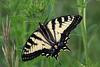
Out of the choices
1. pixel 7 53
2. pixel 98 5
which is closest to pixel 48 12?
pixel 7 53

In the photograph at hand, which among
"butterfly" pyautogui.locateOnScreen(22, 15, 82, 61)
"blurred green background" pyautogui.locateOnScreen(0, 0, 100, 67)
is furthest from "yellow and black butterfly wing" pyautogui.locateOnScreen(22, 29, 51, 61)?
"blurred green background" pyautogui.locateOnScreen(0, 0, 100, 67)

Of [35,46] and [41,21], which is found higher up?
[41,21]

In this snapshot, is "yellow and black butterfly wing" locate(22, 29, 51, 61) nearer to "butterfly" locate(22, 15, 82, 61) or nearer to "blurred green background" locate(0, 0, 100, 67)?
"butterfly" locate(22, 15, 82, 61)

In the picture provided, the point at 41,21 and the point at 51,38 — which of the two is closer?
the point at 41,21

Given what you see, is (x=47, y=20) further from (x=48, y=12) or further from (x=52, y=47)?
(x=52, y=47)

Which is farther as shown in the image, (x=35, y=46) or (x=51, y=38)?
(x=51, y=38)

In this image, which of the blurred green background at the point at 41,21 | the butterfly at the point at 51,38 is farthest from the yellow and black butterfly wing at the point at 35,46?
the blurred green background at the point at 41,21

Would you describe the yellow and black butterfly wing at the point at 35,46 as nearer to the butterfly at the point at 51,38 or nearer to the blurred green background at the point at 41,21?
the butterfly at the point at 51,38

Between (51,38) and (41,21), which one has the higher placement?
(41,21)
